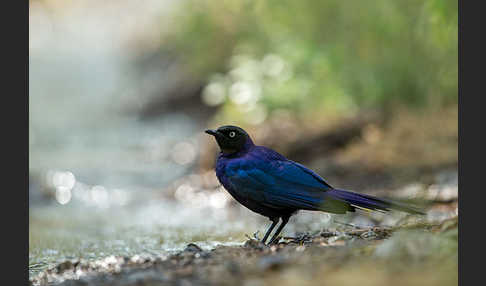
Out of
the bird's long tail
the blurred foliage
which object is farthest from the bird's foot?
the blurred foliage

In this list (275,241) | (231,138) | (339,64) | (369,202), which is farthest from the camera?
(339,64)

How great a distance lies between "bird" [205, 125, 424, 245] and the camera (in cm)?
387

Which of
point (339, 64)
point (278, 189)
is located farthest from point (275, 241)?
point (339, 64)

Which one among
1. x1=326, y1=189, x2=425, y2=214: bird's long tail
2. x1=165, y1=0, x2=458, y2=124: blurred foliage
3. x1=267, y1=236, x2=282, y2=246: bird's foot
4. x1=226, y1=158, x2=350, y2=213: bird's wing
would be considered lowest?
x1=267, y1=236, x2=282, y2=246: bird's foot

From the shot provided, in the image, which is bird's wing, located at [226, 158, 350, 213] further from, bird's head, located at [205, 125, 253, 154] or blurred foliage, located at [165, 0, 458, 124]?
blurred foliage, located at [165, 0, 458, 124]

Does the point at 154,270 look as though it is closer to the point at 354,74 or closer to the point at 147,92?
the point at 354,74

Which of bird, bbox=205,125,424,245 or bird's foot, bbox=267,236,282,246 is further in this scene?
bird's foot, bbox=267,236,282,246

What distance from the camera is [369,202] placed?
376 cm

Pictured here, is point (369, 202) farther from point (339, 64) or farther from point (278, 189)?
point (339, 64)

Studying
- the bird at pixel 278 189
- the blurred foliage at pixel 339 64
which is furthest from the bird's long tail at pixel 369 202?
the blurred foliage at pixel 339 64

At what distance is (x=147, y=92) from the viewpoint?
51.3 ft

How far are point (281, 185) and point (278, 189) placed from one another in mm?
36

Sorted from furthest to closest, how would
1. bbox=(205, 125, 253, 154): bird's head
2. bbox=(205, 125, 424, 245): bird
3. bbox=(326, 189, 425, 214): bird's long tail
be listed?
bbox=(205, 125, 253, 154): bird's head < bbox=(205, 125, 424, 245): bird < bbox=(326, 189, 425, 214): bird's long tail

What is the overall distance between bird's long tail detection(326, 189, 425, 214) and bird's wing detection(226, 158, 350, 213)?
0.04 metres
